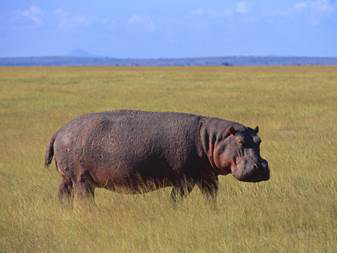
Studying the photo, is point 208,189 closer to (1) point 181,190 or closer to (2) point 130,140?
(1) point 181,190

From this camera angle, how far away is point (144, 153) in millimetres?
7785

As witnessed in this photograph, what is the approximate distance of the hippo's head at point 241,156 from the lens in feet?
24.0

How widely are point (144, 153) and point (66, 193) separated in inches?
44.6

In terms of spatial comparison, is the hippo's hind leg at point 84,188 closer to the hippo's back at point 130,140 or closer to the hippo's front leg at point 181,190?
the hippo's back at point 130,140

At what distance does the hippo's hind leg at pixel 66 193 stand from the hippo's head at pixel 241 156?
5.58ft

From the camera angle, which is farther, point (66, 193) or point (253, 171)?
point (66, 193)

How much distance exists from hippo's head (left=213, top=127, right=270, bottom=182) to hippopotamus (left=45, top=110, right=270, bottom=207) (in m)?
0.02

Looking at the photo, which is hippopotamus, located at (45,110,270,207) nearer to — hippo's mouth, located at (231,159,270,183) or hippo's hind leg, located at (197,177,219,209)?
hippo's hind leg, located at (197,177,219,209)

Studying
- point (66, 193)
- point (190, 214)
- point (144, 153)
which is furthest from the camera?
point (66, 193)

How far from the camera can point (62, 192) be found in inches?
327

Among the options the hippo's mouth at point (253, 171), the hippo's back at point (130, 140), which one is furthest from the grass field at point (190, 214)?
the hippo's back at point (130, 140)

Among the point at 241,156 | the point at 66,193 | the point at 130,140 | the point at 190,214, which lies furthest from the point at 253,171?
the point at 66,193

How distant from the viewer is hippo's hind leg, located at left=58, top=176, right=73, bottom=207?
8.25 m

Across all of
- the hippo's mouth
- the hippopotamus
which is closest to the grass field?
the hippopotamus
